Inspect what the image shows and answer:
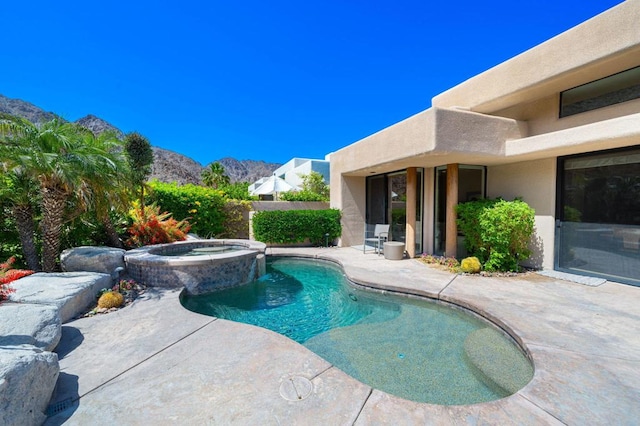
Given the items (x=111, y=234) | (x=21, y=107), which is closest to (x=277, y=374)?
(x=111, y=234)

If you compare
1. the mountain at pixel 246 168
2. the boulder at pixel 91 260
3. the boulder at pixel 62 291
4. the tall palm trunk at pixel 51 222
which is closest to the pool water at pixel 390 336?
the boulder at pixel 62 291

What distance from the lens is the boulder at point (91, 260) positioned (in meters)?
6.72

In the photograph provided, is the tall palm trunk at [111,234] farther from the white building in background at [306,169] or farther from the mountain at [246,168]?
the mountain at [246,168]

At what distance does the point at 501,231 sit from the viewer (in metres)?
7.93

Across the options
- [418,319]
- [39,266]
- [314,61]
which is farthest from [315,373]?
[314,61]

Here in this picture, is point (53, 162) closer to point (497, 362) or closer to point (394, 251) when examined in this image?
point (497, 362)

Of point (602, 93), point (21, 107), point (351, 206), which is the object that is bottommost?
point (351, 206)

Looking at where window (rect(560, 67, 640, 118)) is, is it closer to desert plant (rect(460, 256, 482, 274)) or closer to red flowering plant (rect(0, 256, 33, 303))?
desert plant (rect(460, 256, 482, 274))

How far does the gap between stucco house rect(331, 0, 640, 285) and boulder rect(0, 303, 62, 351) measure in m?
8.50

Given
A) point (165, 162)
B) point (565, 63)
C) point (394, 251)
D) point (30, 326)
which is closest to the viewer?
point (30, 326)

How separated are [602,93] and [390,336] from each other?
8.57m

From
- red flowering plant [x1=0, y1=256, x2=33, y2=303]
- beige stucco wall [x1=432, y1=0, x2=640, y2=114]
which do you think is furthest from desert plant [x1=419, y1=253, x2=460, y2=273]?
red flowering plant [x1=0, y1=256, x2=33, y2=303]

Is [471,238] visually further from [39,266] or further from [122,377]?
[39,266]

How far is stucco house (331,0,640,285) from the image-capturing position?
6555mm
